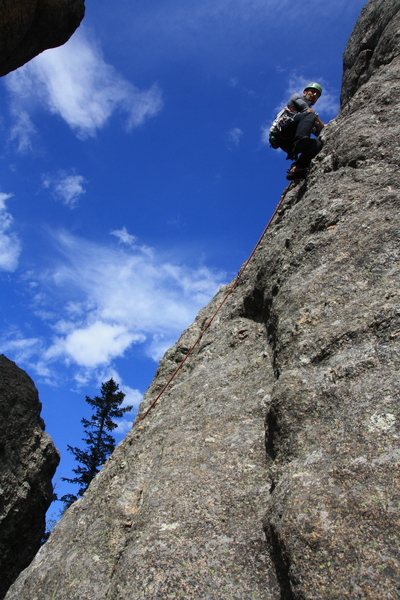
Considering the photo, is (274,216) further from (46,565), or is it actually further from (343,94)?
(46,565)

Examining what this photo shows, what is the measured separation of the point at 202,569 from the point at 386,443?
216 cm

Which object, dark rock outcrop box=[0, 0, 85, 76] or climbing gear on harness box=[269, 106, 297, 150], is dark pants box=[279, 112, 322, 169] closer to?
climbing gear on harness box=[269, 106, 297, 150]

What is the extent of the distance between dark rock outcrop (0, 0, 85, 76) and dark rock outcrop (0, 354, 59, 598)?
9.00 metres

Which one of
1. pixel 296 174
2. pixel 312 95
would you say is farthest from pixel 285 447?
pixel 312 95

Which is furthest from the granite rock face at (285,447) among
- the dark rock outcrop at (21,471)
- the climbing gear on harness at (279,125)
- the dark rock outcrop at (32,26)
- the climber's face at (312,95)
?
the dark rock outcrop at (32,26)

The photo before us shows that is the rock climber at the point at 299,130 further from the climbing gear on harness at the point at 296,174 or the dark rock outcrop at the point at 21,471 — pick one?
the dark rock outcrop at the point at 21,471

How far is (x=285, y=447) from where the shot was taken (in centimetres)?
504

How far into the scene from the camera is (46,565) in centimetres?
602

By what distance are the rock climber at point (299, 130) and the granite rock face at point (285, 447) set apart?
39.1 inches

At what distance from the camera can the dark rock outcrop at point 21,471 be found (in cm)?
1020

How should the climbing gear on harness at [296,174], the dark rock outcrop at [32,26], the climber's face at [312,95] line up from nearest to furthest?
1. the climbing gear on harness at [296,174]
2. the climber's face at [312,95]
3. the dark rock outcrop at [32,26]

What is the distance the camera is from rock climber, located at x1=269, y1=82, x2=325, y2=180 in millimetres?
9852

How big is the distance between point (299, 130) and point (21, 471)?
9939mm

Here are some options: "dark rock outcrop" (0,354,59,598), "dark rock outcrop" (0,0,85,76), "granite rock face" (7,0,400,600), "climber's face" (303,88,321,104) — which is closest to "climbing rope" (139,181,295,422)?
"granite rock face" (7,0,400,600)
